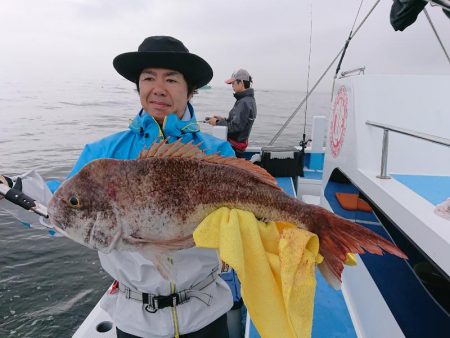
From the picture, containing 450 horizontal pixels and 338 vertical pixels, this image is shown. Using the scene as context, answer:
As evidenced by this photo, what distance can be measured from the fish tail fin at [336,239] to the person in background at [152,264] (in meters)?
0.81

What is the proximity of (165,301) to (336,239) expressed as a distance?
123 centimetres

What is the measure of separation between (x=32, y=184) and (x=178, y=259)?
1211mm

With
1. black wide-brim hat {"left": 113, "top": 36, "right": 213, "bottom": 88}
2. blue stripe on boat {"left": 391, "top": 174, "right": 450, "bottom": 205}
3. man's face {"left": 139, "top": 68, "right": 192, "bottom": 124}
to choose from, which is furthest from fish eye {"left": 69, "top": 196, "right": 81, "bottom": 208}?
blue stripe on boat {"left": 391, "top": 174, "right": 450, "bottom": 205}

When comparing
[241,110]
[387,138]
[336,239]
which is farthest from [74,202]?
[241,110]

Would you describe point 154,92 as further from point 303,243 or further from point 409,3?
point 409,3

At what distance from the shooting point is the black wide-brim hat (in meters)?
2.39

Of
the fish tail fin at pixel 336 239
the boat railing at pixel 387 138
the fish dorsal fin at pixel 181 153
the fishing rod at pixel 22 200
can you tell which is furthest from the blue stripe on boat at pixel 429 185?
the fishing rod at pixel 22 200

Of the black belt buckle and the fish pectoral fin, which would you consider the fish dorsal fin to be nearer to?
the fish pectoral fin

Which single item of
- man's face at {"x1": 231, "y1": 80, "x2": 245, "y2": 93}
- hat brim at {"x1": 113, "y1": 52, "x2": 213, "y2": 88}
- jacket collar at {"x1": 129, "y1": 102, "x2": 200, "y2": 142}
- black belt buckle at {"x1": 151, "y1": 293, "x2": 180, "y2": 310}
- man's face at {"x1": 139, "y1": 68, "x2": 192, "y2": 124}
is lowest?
black belt buckle at {"x1": 151, "y1": 293, "x2": 180, "y2": 310}

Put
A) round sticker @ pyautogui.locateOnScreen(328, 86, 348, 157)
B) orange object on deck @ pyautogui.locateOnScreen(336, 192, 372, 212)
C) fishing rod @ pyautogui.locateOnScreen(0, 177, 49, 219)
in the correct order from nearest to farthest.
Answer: fishing rod @ pyautogui.locateOnScreen(0, 177, 49, 219) < round sticker @ pyautogui.locateOnScreen(328, 86, 348, 157) < orange object on deck @ pyautogui.locateOnScreen(336, 192, 372, 212)

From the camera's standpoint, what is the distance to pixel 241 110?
8.18 meters

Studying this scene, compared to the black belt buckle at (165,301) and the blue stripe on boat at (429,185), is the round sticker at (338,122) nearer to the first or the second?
the blue stripe on boat at (429,185)

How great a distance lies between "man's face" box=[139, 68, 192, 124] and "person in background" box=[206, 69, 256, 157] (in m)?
5.78

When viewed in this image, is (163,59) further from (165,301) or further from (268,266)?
(165,301)
